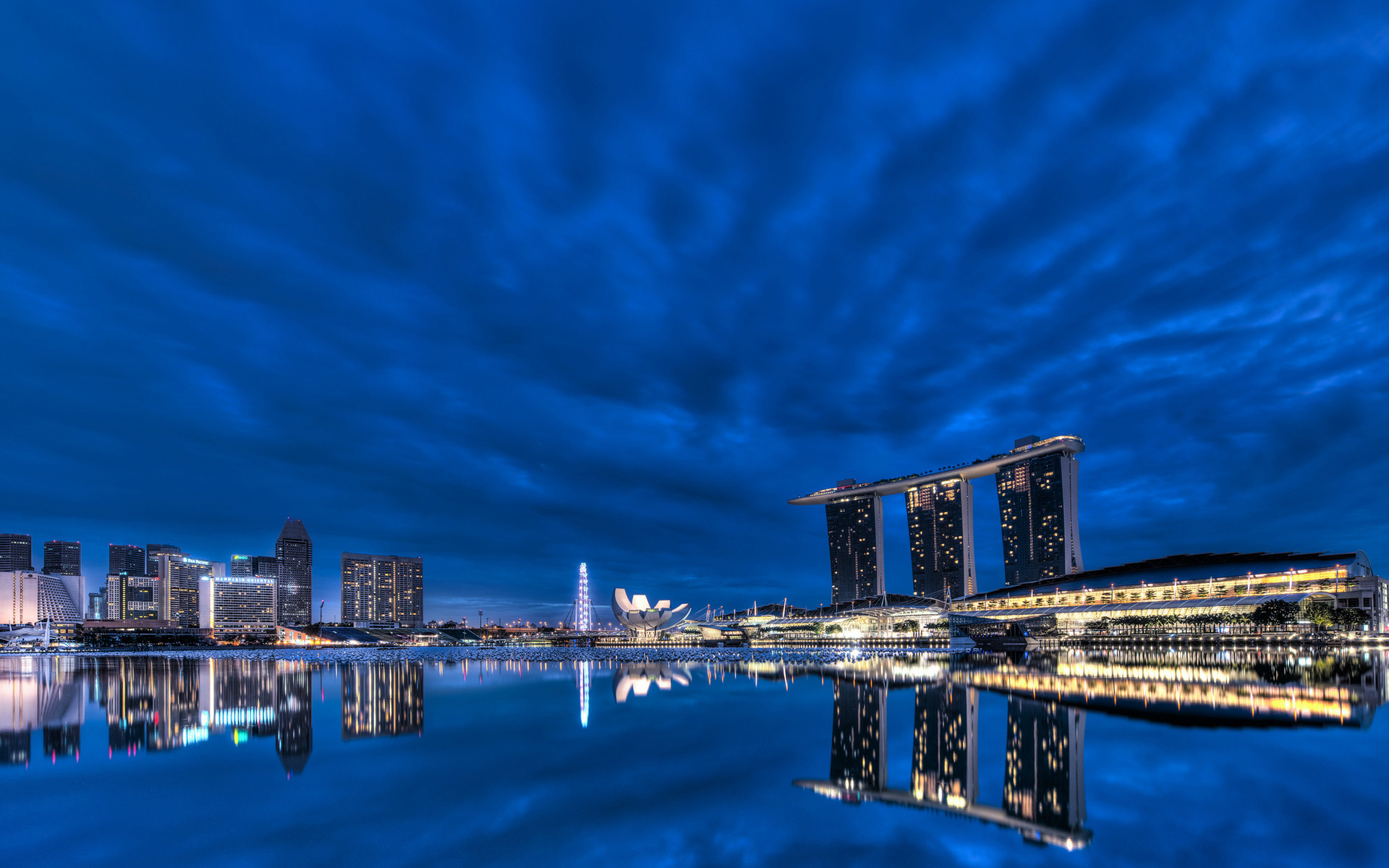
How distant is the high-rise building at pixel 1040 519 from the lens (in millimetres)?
183000

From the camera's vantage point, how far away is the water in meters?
11.0

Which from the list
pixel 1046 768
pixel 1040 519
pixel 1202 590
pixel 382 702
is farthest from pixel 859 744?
pixel 1040 519

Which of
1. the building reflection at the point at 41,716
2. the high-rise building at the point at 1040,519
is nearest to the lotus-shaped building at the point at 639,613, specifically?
the high-rise building at the point at 1040,519

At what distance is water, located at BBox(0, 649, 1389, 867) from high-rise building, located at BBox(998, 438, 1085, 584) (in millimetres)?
162490

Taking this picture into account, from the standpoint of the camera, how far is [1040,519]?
189125mm

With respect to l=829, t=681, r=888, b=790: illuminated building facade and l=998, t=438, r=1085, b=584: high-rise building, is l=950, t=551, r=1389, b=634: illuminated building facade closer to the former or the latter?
l=998, t=438, r=1085, b=584: high-rise building

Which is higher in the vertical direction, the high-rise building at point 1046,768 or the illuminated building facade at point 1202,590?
the high-rise building at point 1046,768

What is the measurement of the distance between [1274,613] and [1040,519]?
93814 mm

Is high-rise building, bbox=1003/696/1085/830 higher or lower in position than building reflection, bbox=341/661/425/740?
higher

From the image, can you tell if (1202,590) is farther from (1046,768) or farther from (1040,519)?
(1046,768)

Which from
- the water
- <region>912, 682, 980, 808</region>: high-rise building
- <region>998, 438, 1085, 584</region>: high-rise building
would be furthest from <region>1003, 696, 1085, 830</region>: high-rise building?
<region>998, 438, 1085, 584</region>: high-rise building

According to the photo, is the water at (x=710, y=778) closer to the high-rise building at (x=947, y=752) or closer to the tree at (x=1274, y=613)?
the high-rise building at (x=947, y=752)

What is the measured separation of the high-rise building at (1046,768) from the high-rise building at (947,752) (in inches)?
29.7

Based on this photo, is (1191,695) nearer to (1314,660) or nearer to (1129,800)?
(1129,800)
